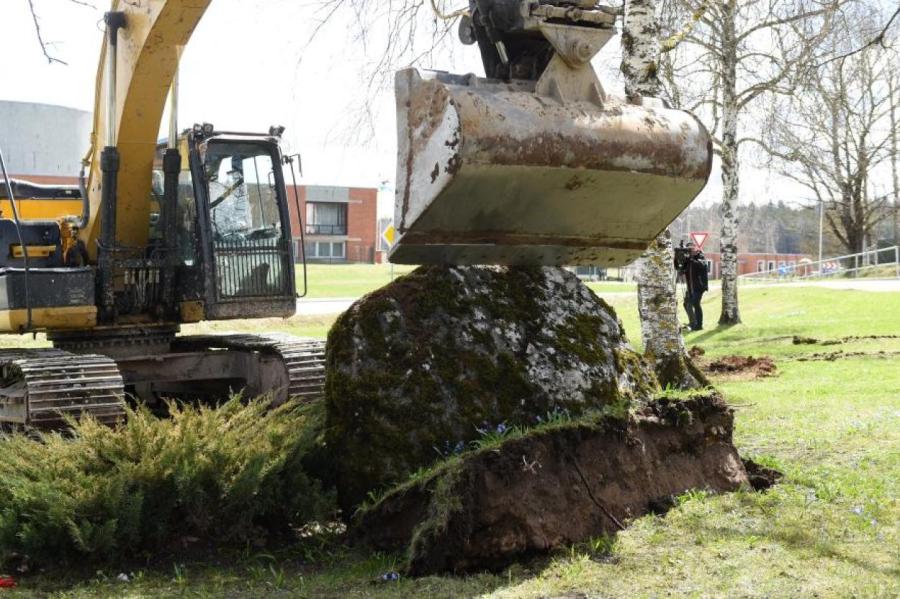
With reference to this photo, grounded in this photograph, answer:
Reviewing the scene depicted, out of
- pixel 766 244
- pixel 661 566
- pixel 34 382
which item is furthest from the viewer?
pixel 766 244

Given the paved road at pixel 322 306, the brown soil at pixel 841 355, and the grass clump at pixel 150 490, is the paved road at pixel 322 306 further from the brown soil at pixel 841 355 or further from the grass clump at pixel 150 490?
the grass clump at pixel 150 490

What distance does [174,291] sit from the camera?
33.1 ft

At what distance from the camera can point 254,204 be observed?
396 inches

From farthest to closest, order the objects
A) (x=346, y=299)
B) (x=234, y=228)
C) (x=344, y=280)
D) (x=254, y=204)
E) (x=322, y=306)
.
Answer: (x=344, y=280)
(x=346, y=299)
(x=322, y=306)
(x=254, y=204)
(x=234, y=228)

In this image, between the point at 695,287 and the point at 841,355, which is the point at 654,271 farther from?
the point at 695,287

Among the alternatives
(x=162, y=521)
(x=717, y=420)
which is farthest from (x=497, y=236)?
(x=162, y=521)

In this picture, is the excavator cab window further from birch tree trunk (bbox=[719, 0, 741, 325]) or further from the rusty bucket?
birch tree trunk (bbox=[719, 0, 741, 325])

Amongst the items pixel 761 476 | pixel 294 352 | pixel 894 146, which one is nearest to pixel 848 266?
pixel 894 146

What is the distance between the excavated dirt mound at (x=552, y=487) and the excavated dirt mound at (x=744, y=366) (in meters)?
7.82

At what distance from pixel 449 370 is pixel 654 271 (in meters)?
5.64

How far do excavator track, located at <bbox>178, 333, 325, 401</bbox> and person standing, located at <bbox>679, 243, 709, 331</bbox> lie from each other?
47.1 feet

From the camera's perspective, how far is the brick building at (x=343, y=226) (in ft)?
246

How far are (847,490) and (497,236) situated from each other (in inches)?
105

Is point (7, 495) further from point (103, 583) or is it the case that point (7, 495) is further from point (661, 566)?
point (661, 566)
